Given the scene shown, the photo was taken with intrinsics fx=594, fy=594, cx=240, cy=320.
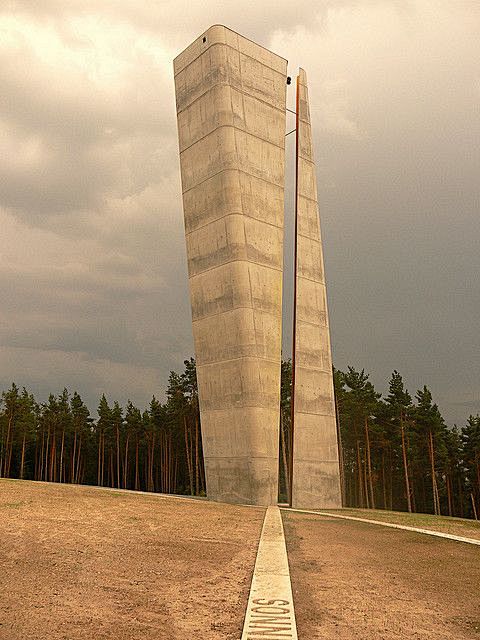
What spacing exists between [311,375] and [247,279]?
194 inches

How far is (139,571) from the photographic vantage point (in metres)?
7.96

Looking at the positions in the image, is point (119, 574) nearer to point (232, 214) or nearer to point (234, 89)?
point (232, 214)

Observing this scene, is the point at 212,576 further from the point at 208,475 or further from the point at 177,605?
the point at 208,475

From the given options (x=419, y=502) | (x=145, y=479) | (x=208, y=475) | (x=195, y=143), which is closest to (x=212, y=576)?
(x=208, y=475)

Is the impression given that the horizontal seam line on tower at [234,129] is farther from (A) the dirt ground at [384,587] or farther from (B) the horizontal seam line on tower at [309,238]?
(A) the dirt ground at [384,587]

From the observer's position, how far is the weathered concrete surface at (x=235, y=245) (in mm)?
23141

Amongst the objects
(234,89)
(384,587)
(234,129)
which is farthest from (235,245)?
(384,587)

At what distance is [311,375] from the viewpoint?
81.9 feet

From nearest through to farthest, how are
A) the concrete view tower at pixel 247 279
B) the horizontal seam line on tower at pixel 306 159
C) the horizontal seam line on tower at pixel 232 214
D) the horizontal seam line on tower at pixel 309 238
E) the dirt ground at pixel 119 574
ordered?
the dirt ground at pixel 119 574 → the concrete view tower at pixel 247 279 → the horizontal seam line on tower at pixel 232 214 → the horizontal seam line on tower at pixel 309 238 → the horizontal seam line on tower at pixel 306 159

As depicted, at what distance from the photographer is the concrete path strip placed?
5.33 m

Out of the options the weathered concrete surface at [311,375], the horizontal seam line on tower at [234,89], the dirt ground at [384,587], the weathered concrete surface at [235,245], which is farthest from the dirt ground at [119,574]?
the horizontal seam line on tower at [234,89]

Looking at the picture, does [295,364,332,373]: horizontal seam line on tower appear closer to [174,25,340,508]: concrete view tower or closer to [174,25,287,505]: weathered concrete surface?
[174,25,340,508]: concrete view tower

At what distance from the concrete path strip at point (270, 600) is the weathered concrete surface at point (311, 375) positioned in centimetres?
1361

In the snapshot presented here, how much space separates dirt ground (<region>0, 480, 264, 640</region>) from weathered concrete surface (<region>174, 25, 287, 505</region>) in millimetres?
8793
